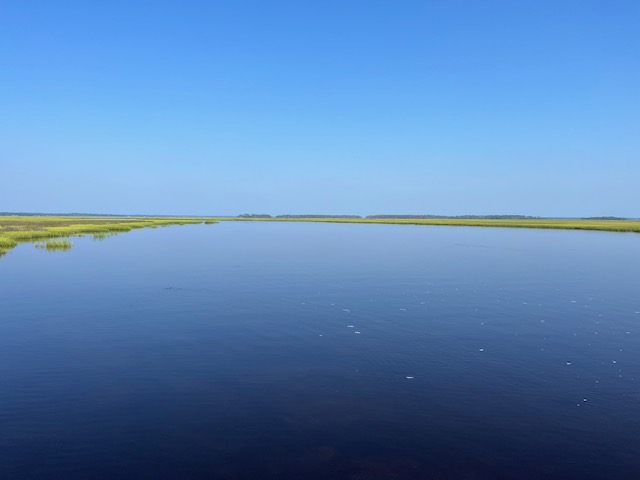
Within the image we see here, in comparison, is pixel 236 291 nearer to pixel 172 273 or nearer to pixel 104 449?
pixel 172 273

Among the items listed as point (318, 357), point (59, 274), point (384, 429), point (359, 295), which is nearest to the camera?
point (384, 429)

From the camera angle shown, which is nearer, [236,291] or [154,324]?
[154,324]

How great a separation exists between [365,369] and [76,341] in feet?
33.6

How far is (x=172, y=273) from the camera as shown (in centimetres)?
3259

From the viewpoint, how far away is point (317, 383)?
39.7 feet

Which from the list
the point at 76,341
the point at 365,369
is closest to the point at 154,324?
the point at 76,341

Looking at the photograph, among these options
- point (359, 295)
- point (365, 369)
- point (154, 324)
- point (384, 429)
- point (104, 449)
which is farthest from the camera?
point (359, 295)

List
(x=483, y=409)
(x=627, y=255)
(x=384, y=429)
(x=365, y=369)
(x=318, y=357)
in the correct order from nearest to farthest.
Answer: (x=384, y=429)
(x=483, y=409)
(x=365, y=369)
(x=318, y=357)
(x=627, y=255)

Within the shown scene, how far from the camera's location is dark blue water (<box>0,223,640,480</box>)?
8484 millimetres

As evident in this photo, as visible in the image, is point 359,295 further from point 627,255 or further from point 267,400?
point 627,255

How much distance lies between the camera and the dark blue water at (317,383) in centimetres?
848

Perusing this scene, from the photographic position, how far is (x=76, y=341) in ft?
51.5

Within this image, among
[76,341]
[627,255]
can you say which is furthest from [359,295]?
[627,255]

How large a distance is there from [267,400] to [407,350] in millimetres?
5779
